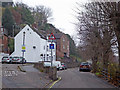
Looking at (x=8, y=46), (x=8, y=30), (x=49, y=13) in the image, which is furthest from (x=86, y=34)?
(x=49, y=13)

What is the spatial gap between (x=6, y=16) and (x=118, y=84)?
171 ft

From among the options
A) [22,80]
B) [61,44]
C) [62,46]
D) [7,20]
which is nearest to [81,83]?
[22,80]

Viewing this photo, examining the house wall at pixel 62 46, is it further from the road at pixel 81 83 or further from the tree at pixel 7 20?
the road at pixel 81 83

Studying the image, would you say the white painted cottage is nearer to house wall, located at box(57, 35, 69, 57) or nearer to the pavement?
house wall, located at box(57, 35, 69, 57)

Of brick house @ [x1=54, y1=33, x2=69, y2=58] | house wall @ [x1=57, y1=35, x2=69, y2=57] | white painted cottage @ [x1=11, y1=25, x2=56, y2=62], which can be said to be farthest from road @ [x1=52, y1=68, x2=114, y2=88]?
house wall @ [x1=57, y1=35, x2=69, y2=57]

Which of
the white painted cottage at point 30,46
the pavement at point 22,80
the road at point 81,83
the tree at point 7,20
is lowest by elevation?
the road at point 81,83

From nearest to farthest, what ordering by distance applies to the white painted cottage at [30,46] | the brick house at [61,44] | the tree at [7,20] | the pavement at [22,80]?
1. the pavement at [22,80]
2. the white painted cottage at [30,46]
3. the tree at [7,20]
4. the brick house at [61,44]

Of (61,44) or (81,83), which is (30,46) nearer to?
(61,44)

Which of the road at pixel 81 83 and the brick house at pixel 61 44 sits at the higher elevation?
the brick house at pixel 61 44

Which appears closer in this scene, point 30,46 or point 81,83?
point 81,83

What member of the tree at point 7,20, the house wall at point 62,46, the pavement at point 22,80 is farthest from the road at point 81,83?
the house wall at point 62,46

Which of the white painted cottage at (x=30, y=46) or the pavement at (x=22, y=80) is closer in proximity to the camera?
the pavement at (x=22, y=80)

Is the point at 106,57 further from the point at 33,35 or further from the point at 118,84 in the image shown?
the point at 33,35

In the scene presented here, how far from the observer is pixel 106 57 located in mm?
24047
